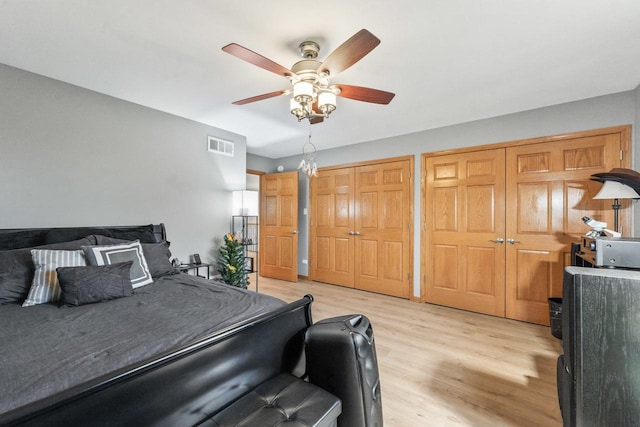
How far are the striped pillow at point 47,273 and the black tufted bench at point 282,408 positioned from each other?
4.89ft

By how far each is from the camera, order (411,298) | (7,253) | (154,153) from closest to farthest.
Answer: (7,253) → (154,153) → (411,298)

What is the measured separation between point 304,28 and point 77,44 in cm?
170

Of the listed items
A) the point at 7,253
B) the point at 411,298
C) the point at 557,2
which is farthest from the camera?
the point at 411,298

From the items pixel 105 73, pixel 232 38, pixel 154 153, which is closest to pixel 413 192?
pixel 232 38

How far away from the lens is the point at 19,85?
2303mm

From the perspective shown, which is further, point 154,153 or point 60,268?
point 154,153

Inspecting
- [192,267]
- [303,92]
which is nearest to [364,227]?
[192,267]

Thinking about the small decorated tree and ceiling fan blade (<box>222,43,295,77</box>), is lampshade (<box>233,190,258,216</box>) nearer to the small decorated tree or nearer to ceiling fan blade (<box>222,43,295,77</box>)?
the small decorated tree

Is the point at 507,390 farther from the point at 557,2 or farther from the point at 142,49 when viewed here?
the point at 142,49

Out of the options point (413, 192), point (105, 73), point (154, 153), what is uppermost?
point (105, 73)

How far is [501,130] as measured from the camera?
3322 millimetres

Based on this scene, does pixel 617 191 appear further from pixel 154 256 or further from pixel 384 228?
pixel 154 256

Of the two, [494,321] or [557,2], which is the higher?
[557,2]

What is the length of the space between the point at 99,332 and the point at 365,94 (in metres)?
2.21
